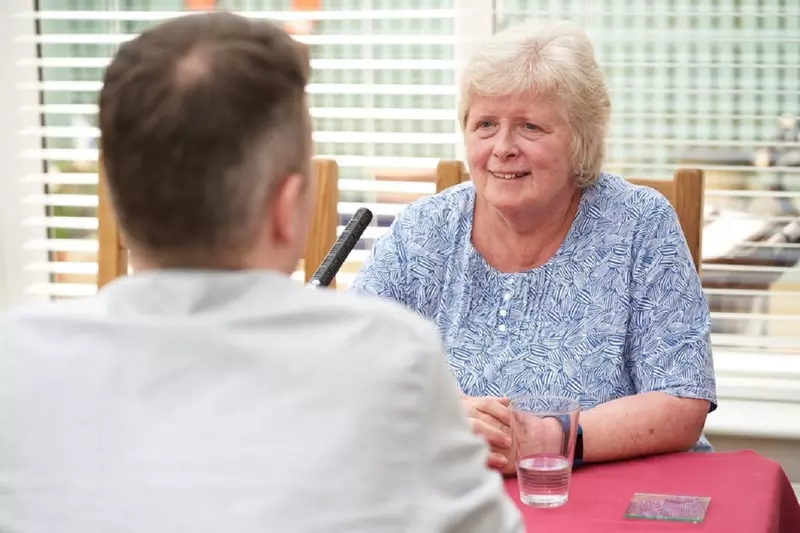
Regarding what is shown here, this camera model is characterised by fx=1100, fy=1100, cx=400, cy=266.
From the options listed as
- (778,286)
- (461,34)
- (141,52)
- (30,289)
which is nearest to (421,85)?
(461,34)

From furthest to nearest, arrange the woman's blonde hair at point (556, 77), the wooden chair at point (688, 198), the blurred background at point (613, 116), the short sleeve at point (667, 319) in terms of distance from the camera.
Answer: the blurred background at point (613, 116)
the wooden chair at point (688, 198)
the woman's blonde hair at point (556, 77)
the short sleeve at point (667, 319)

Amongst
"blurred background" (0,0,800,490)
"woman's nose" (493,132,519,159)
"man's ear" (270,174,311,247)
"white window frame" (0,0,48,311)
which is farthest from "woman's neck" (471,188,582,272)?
"white window frame" (0,0,48,311)

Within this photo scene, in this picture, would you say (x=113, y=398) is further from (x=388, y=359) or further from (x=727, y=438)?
(x=727, y=438)

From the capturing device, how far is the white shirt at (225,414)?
2.49ft

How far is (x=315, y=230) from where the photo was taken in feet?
7.32

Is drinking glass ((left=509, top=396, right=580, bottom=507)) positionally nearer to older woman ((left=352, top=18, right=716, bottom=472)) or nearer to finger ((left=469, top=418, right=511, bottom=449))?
finger ((left=469, top=418, right=511, bottom=449))

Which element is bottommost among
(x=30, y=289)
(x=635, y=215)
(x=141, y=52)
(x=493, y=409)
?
(x=30, y=289)

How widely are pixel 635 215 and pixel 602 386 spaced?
0.32 metres

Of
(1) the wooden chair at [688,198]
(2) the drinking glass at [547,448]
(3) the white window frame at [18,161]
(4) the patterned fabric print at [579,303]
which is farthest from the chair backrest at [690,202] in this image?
(3) the white window frame at [18,161]

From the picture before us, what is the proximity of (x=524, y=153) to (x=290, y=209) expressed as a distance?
3.75 ft

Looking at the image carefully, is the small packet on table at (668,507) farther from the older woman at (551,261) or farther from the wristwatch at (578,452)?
the older woman at (551,261)

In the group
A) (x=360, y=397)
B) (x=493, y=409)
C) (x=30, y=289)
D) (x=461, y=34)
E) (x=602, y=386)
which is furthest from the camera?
(x=30, y=289)

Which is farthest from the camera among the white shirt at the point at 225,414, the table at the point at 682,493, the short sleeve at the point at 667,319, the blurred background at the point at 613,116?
the blurred background at the point at 613,116

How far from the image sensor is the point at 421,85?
9.57 ft
